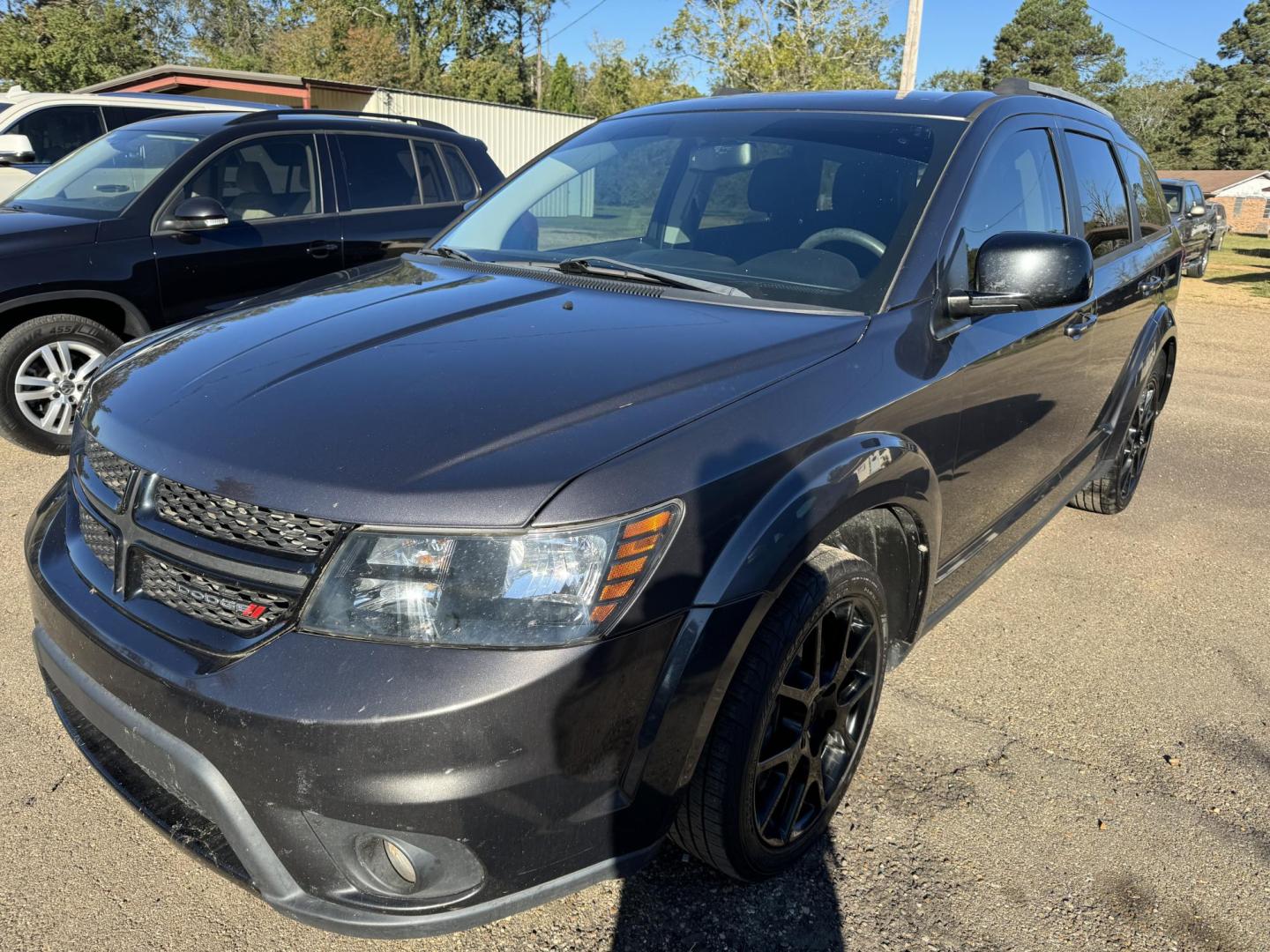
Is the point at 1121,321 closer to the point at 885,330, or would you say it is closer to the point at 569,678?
the point at 885,330

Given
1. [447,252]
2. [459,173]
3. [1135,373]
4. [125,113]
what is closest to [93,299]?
[459,173]

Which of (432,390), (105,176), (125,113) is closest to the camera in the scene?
(432,390)

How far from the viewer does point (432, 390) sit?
6.25ft

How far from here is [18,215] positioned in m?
5.24

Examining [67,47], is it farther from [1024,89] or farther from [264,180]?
[1024,89]

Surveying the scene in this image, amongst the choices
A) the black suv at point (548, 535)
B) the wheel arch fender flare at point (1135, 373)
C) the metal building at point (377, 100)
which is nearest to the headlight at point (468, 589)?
the black suv at point (548, 535)

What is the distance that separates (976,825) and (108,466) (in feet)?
7.46

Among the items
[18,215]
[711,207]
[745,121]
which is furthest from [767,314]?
[18,215]

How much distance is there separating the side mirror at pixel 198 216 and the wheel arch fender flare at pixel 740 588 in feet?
14.0

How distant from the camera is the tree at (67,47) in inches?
1192

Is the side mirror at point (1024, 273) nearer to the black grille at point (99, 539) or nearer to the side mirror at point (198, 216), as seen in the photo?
the black grille at point (99, 539)

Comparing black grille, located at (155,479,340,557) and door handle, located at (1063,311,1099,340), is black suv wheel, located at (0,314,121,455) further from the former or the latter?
door handle, located at (1063,311,1099,340)

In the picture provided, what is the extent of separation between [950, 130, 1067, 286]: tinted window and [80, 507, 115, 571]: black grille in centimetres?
213

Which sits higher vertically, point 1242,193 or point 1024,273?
point 1024,273
